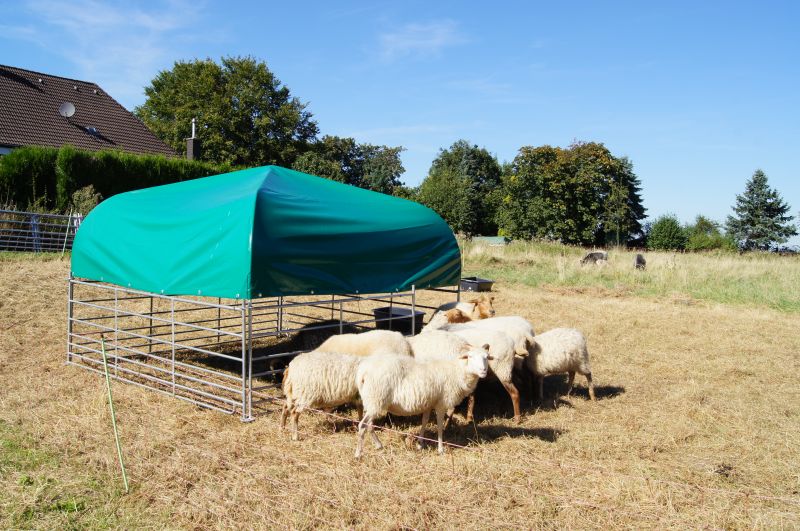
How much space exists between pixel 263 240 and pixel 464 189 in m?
44.1

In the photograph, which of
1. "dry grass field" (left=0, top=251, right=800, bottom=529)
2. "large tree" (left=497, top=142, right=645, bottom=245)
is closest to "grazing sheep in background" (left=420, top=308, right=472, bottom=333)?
"dry grass field" (left=0, top=251, right=800, bottom=529)

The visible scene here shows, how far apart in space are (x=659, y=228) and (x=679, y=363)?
1548 inches

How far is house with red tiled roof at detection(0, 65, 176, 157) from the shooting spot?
85.5ft

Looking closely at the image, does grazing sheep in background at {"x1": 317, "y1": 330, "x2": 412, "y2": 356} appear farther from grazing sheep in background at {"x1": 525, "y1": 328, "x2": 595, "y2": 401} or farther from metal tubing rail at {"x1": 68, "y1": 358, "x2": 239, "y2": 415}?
grazing sheep in background at {"x1": 525, "y1": 328, "x2": 595, "y2": 401}

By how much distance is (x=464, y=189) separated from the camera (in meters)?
50.3

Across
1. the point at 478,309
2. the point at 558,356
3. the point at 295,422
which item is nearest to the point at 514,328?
the point at 558,356

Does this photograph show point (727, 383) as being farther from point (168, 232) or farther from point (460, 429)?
point (168, 232)

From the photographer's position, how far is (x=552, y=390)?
349 inches

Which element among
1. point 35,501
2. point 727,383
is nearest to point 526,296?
point 727,383

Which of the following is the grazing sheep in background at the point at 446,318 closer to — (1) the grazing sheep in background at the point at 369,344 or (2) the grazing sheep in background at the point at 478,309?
(2) the grazing sheep in background at the point at 478,309

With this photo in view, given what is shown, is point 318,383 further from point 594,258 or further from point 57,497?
point 594,258

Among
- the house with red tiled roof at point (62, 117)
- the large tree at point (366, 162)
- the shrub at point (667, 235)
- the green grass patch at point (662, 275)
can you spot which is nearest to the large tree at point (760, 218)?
the shrub at point (667, 235)


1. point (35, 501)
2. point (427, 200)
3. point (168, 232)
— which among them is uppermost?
point (427, 200)

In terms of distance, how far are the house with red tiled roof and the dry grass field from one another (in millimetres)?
19537
